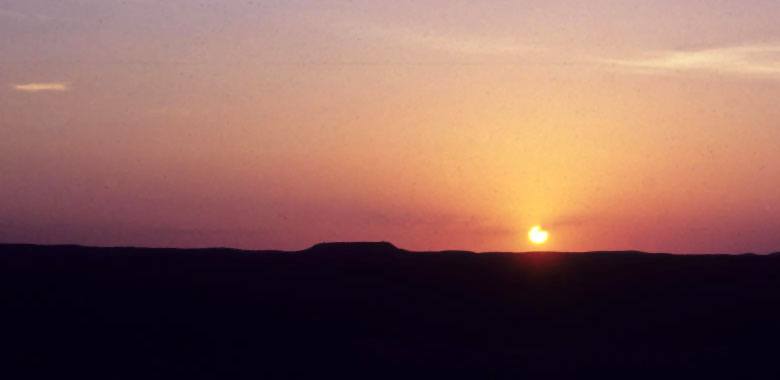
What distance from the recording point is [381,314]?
27562mm

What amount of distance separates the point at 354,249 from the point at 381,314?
4573 millimetres

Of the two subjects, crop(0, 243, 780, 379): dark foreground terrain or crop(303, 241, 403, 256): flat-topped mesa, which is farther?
Answer: crop(303, 241, 403, 256): flat-topped mesa

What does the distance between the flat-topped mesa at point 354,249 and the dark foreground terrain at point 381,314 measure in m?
0.07

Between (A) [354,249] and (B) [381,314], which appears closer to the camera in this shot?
(B) [381,314]

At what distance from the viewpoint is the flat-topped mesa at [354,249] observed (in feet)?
104

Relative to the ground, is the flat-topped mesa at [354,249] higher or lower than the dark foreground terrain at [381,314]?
higher

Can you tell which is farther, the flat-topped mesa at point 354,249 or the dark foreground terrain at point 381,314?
the flat-topped mesa at point 354,249

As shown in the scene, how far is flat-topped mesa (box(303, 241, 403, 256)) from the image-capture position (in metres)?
31.7

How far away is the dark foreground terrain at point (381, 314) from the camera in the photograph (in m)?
22.1

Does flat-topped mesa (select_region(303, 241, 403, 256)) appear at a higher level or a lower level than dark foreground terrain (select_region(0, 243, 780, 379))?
higher

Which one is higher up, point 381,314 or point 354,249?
point 354,249

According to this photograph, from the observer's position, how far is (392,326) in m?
26.7

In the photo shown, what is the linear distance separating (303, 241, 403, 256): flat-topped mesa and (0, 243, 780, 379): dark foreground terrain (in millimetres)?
68

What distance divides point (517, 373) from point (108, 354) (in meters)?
8.35
